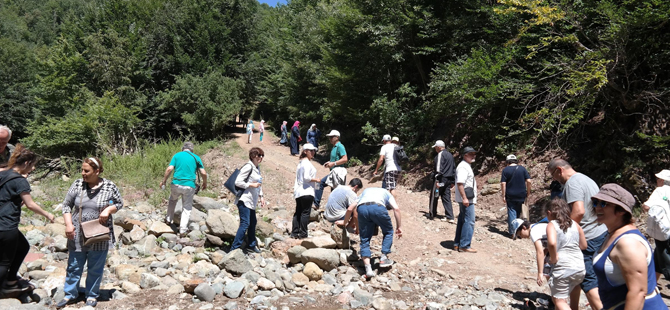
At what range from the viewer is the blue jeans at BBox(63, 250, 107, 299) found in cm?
460

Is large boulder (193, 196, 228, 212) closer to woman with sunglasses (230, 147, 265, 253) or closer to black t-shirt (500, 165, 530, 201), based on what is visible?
woman with sunglasses (230, 147, 265, 253)

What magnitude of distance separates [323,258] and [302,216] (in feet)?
4.52

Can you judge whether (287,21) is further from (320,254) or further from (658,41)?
(320,254)

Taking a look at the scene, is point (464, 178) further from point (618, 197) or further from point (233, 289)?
point (618, 197)

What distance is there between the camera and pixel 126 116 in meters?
23.1

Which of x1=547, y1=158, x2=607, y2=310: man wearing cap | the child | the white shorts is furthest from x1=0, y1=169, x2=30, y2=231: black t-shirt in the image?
x1=547, y1=158, x2=607, y2=310: man wearing cap

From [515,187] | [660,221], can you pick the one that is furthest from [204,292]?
[515,187]

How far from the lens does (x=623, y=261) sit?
2.45m

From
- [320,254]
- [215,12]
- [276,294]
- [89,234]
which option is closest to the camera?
[89,234]

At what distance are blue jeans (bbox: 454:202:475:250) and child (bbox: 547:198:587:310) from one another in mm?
2775

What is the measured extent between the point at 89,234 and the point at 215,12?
2719cm

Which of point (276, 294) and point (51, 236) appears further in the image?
point (51, 236)

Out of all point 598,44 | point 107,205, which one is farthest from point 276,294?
point 598,44

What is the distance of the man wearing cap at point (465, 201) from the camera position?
22.5 ft
